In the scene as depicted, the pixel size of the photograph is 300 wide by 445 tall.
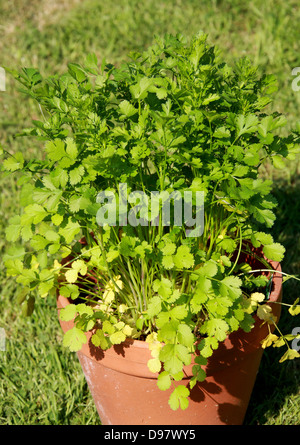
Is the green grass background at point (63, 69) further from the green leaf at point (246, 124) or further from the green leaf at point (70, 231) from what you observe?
the green leaf at point (246, 124)

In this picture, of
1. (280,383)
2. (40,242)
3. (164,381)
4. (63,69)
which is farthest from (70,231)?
(63,69)

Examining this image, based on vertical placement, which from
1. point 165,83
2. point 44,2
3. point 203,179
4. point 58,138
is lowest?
point 203,179

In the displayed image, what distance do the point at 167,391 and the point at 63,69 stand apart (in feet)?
8.60

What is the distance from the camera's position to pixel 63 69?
141 inches

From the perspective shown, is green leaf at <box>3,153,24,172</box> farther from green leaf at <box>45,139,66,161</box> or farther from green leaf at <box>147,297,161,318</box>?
green leaf at <box>147,297,161,318</box>

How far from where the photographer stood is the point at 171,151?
4.62 feet

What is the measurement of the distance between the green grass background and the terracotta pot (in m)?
0.34

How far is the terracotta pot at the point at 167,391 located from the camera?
1.47 m

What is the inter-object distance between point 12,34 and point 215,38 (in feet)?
4.84

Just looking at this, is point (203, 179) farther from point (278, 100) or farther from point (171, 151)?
point (278, 100)

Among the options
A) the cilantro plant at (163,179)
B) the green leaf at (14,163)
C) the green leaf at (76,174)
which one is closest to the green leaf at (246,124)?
the cilantro plant at (163,179)

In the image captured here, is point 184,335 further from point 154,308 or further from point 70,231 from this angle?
point 70,231
